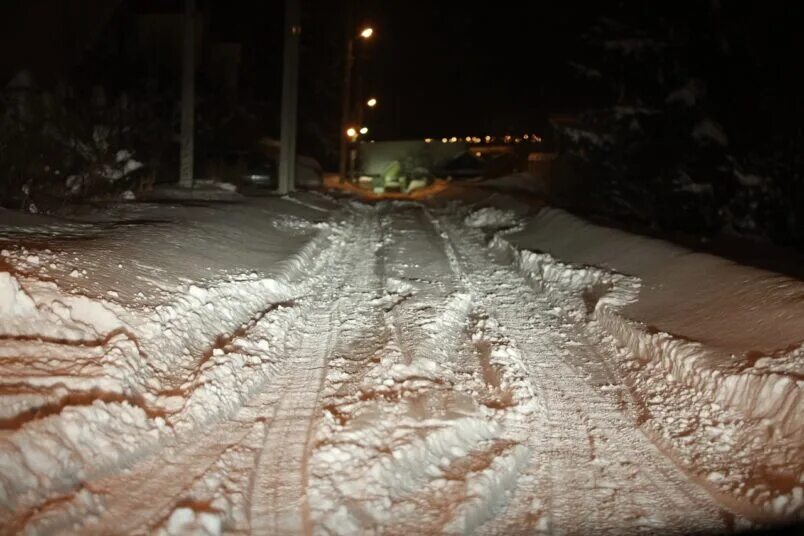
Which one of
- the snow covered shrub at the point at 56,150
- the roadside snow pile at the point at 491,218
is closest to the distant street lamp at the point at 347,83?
the roadside snow pile at the point at 491,218

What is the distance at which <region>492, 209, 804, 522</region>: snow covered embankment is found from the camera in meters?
5.01

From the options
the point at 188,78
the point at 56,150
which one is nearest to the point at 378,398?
the point at 56,150

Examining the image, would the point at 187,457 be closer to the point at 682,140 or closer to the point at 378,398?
the point at 378,398

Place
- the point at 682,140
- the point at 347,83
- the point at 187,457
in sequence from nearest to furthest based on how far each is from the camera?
the point at 187,457, the point at 682,140, the point at 347,83

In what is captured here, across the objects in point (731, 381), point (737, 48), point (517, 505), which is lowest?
point (517, 505)

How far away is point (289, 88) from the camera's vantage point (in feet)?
76.1

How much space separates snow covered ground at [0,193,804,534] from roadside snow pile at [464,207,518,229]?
921 centimetres

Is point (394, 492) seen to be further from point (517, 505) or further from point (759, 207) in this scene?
point (759, 207)

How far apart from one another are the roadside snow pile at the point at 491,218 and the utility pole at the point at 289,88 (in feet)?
21.3

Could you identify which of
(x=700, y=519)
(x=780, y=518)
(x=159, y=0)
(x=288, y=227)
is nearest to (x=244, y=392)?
(x=700, y=519)

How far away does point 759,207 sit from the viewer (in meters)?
24.8

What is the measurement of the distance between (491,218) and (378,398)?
15.7 m

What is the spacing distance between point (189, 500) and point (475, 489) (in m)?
1.87

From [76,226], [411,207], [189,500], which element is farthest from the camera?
[411,207]
